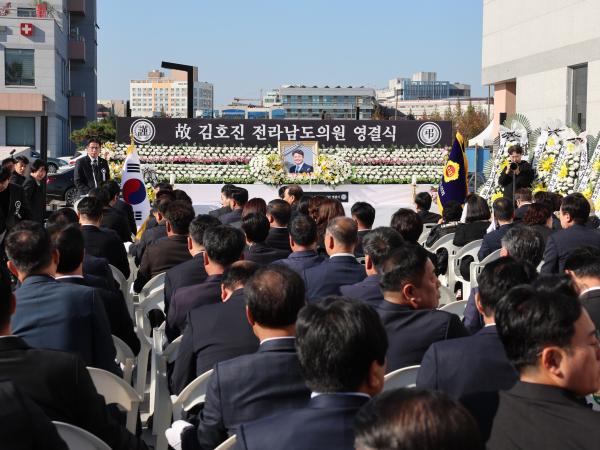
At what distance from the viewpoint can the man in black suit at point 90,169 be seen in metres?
14.6

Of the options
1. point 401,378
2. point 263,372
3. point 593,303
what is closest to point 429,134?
point 593,303

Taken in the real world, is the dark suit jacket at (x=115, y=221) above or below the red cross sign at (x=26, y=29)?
below

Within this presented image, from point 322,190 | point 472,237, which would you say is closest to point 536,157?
point 322,190

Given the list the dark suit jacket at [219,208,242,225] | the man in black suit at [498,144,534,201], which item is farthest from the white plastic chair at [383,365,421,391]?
the man in black suit at [498,144,534,201]

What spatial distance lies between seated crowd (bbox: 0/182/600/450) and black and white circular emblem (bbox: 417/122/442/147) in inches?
525

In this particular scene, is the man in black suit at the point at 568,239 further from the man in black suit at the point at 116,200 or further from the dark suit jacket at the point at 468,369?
the man in black suit at the point at 116,200

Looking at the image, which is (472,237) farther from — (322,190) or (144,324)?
(322,190)

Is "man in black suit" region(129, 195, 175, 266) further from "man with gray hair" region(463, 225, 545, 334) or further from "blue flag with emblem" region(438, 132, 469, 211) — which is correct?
"blue flag with emblem" region(438, 132, 469, 211)

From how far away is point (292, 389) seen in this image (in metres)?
3.60

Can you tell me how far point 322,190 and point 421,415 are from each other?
54.6ft

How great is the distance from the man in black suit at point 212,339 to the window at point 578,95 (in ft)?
71.3

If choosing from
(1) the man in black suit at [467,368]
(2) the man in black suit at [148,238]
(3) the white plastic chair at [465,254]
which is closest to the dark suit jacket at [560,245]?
(3) the white plastic chair at [465,254]

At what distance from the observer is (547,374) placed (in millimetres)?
2850

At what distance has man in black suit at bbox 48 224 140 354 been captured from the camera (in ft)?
17.3
